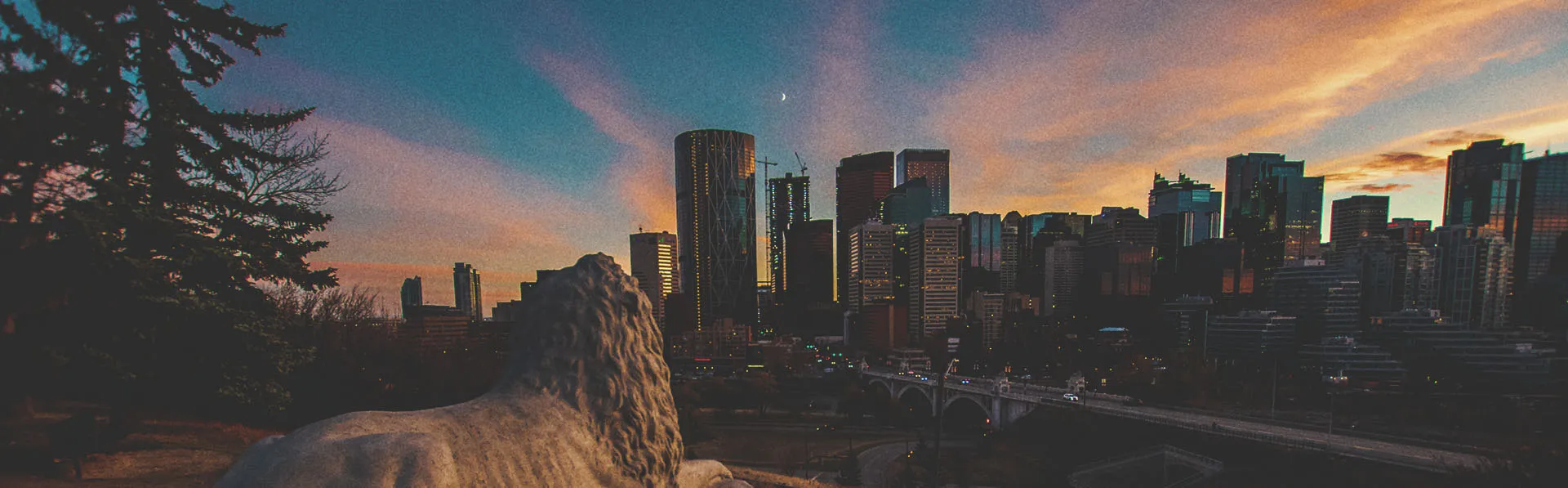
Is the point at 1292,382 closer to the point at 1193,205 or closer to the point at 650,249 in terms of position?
the point at 650,249

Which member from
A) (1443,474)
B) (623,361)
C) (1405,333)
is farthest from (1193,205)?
(623,361)

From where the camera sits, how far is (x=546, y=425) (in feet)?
11.5

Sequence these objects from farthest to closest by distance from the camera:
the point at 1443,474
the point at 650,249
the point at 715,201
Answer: the point at 715,201 → the point at 650,249 → the point at 1443,474

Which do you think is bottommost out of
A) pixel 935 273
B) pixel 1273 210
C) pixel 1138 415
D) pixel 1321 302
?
pixel 1138 415

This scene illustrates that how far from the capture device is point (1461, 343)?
3681 cm

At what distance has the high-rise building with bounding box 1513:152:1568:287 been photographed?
56259mm

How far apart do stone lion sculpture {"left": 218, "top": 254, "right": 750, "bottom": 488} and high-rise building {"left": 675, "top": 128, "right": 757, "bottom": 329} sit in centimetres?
9990

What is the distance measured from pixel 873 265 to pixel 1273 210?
8177cm

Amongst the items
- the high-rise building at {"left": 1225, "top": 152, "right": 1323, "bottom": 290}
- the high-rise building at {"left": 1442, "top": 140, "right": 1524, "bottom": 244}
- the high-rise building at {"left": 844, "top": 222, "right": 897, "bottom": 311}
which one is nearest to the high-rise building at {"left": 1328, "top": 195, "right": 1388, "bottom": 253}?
the high-rise building at {"left": 1225, "top": 152, "right": 1323, "bottom": 290}

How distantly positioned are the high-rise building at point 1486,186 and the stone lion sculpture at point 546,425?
93.6 m

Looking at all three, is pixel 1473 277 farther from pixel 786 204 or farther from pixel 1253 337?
pixel 786 204

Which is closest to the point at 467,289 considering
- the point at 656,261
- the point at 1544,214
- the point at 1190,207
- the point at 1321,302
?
the point at 656,261

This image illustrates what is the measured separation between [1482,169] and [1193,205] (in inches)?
2631

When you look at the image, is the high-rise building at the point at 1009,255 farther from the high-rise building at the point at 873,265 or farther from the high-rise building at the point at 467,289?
the high-rise building at the point at 467,289
